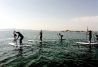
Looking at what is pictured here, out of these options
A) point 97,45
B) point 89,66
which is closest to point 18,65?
point 89,66

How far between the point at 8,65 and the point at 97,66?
32.7 feet

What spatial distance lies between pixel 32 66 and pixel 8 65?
8.93 ft

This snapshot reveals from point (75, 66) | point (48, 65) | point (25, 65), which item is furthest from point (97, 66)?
point (25, 65)

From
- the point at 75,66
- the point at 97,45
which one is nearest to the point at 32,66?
the point at 75,66

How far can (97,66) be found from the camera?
57.7 ft

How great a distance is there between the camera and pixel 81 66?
1742 cm

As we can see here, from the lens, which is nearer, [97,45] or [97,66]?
[97,66]

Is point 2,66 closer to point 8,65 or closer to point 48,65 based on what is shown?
point 8,65

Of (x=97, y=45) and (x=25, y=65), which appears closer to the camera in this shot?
(x=25, y=65)

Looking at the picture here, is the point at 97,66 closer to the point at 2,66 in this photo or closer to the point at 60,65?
the point at 60,65

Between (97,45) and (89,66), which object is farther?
(97,45)

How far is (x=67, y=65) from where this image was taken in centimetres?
1756

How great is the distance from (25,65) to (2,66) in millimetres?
2451

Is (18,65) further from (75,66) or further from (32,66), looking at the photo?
(75,66)
